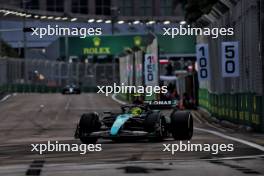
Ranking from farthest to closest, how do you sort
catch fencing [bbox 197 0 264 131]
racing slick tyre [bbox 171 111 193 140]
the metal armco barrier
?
1. catch fencing [bbox 197 0 264 131]
2. the metal armco barrier
3. racing slick tyre [bbox 171 111 193 140]

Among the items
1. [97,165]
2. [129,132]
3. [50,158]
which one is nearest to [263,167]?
[97,165]

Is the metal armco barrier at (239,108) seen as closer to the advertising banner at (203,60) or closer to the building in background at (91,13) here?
the advertising banner at (203,60)

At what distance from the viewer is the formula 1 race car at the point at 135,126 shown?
2245 cm

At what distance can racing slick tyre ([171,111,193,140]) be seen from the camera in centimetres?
2323

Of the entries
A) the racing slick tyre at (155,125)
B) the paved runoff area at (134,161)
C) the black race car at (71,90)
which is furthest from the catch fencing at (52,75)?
the paved runoff area at (134,161)

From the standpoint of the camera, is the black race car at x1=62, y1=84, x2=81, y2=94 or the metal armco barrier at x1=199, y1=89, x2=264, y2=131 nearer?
the metal armco barrier at x1=199, y1=89, x2=264, y2=131

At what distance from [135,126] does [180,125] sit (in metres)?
1.27

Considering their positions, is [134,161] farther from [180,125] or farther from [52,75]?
[52,75]

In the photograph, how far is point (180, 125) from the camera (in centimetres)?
2323

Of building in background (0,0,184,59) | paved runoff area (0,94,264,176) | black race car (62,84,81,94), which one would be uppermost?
building in background (0,0,184,59)

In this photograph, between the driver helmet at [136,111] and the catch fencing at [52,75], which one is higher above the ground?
the catch fencing at [52,75]

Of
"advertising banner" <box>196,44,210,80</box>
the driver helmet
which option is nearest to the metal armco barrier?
"advertising banner" <box>196,44,210,80</box>

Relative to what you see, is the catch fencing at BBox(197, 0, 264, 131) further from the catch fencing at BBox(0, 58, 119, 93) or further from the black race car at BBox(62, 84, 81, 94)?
the catch fencing at BBox(0, 58, 119, 93)

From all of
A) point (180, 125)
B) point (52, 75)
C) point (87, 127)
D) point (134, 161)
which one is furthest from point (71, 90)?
point (134, 161)
